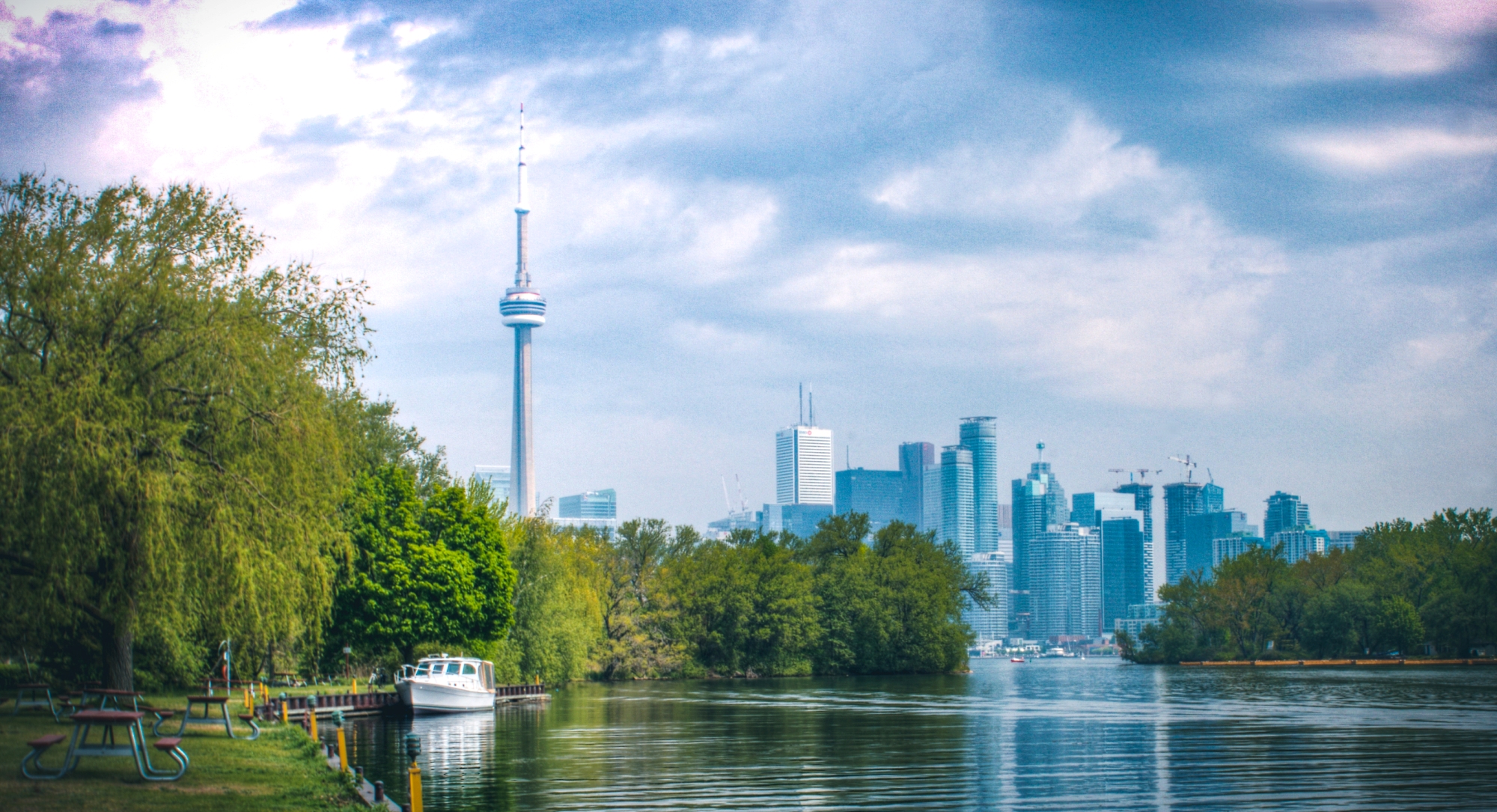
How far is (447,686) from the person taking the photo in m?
58.8

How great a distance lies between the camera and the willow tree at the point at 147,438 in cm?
3048

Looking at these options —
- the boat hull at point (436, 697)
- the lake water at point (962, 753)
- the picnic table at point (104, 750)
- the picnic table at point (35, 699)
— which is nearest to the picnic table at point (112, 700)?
the picnic table at point (35, 699)

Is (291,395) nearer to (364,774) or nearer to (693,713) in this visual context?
(364,774)

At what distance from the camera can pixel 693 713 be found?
192 ft

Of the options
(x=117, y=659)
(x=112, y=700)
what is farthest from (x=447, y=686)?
(x=112, y=700)

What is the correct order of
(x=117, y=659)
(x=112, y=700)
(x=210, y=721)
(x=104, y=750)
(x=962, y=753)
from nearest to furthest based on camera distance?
(x=104, y=750) → (x=112, y=700) → (x=210, y=721) → (x=117, y=659) → (x=962, y=753)

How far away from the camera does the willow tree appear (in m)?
30.5

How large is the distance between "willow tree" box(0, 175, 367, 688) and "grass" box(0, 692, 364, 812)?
369 centimetres

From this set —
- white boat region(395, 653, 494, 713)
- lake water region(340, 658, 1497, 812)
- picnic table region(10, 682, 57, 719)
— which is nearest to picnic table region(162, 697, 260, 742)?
picnic table region(10, 682, 57, 719)

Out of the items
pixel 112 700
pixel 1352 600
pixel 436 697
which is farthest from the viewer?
pixel 1352 600

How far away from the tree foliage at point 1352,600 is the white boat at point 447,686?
103m

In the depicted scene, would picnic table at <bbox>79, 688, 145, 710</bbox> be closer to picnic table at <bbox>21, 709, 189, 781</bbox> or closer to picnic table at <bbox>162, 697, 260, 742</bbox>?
picnic table at <bbox>162, 697, 260, 742</bbox>

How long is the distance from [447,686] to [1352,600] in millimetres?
107720

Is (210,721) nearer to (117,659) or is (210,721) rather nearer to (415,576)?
(117,659)
